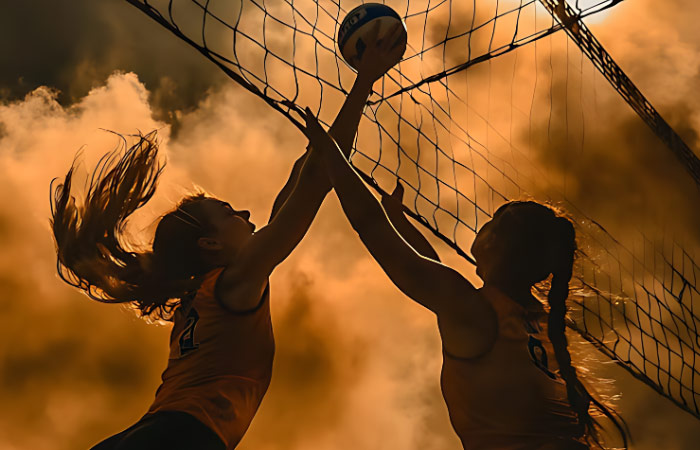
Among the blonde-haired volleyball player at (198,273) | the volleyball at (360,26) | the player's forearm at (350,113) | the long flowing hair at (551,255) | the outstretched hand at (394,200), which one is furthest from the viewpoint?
the volleyball at (360,26)

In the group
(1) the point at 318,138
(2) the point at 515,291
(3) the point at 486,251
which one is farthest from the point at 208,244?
(2) the point at 515,291

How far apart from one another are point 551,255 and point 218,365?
128 centimetres

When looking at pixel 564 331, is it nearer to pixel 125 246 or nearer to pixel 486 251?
pixel 486 251

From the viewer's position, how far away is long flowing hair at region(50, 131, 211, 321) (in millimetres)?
3096

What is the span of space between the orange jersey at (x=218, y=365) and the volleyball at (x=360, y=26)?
1451 millimetres

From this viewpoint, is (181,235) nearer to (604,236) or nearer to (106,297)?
(106,297)

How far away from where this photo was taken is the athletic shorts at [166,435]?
7.75 feet

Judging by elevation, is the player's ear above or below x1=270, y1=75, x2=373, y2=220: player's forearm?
below

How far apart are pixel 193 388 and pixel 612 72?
568 centimetres

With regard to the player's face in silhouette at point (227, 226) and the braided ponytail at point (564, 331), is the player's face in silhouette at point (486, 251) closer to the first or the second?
the braided ponytail at point (564, 331)

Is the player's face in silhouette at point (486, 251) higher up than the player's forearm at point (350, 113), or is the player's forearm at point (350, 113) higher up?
the player's forearm at point (350, 113)

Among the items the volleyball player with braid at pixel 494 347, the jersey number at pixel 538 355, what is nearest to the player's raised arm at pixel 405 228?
the volleyball player with braid at pixel 494 347

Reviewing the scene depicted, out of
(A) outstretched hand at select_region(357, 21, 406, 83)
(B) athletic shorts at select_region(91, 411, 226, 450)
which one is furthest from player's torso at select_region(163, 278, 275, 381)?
(A) outstretched hand at select_region(357, 21, 406, 83)

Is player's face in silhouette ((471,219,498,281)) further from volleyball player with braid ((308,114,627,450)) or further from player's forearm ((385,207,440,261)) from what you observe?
player's forearm ((385,207,440,261))
